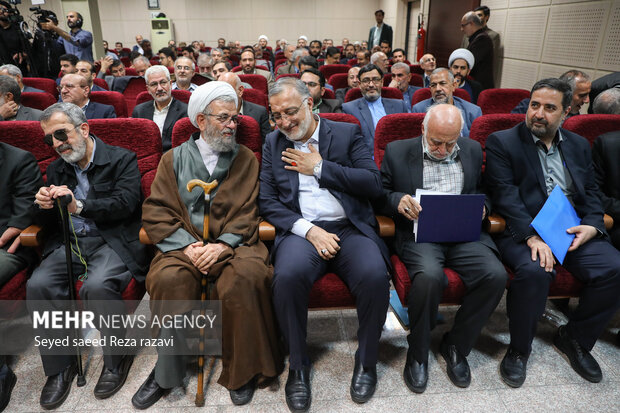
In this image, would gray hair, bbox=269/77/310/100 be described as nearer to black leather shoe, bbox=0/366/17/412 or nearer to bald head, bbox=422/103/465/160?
bald head, bbox=422/103/465/160

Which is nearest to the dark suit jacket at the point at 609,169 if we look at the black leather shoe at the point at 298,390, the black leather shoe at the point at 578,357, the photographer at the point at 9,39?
the black leather shoe at the point at 578,357

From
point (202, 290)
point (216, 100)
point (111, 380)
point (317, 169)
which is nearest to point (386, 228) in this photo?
point (317, 169)

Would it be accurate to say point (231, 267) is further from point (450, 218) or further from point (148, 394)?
point (450, 218)

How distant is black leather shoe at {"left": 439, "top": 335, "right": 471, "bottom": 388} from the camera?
1.79m

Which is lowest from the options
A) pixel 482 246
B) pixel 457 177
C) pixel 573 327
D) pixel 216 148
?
pixel 573 327

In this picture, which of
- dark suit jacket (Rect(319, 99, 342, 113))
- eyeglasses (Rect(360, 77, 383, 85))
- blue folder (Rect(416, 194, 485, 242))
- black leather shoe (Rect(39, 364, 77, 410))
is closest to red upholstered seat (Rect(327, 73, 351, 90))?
dark suit jacket (Rect(319, 99, 342, 113))

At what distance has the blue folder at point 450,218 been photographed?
1744 millimetres

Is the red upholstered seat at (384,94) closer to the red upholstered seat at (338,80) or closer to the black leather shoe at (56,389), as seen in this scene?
the red upholstered seat at (338,80)

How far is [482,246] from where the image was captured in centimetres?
187

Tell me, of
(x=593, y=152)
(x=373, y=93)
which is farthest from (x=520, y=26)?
(x=593, y=152)

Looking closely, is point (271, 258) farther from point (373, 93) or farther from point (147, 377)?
point (373, 93)

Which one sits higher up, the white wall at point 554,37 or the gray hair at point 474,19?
the gray hair at point 474,19

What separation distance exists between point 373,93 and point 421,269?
2045 mm

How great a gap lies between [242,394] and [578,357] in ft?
5.06
